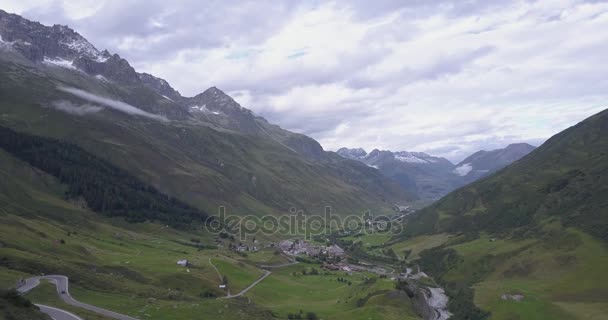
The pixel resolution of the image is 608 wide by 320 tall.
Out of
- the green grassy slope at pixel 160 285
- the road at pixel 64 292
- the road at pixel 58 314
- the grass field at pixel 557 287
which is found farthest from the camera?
the grass field at pixel 557 287

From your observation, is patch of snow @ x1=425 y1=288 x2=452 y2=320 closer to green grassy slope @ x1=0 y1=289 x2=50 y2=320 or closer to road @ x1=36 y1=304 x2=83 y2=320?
road @ x1=36 y1=304 x2=83 y2=320

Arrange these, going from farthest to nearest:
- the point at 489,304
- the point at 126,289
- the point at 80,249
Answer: the point at 489,304
the point at 80,249
the point at 126,289

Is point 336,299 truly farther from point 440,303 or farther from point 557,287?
point 557,287

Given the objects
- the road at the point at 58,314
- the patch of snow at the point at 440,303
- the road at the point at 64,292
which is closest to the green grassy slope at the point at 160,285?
the road at the point at 64,292

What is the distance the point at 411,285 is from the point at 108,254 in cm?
10765

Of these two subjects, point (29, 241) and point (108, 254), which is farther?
point (108, 254)

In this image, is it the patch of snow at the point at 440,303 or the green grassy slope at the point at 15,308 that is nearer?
the green grassy slope at the point at 15,308

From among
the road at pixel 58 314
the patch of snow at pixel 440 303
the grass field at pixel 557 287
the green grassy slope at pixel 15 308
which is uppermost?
the green grassy slope at pixel 15 308

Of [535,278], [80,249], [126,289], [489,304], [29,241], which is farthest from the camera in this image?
[535,278]

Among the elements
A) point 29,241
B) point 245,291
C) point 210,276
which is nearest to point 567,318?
point 245,291

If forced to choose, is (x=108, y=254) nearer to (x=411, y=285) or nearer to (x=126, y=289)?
(x=126, y=289)

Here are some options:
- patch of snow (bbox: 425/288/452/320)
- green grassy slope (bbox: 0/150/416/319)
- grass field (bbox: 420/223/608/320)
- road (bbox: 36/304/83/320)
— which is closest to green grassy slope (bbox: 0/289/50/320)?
road (bbox: 36/304/83/320)

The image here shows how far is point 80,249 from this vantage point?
15212cm

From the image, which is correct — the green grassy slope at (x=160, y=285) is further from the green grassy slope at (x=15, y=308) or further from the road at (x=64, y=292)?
the green grassy slope at (x=15, y=308)
